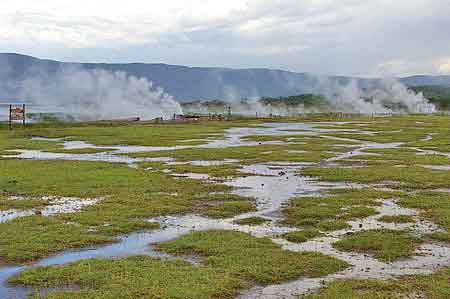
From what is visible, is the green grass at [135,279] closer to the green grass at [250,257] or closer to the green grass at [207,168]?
the green grass at [250,257]

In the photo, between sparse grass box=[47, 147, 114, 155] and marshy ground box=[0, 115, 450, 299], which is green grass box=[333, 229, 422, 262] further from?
sparse grass box=[47, 147, 114, 155]

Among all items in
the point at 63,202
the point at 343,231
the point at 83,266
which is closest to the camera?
the point at 83,266

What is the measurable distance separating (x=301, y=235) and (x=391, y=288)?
16.6 ft

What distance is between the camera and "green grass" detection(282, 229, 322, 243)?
1716 cm

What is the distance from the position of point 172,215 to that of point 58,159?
71.1 ft

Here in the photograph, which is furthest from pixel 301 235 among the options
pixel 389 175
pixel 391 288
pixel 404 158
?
pixel 404 158

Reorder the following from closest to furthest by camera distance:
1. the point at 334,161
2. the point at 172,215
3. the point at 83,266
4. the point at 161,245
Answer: the point at 83,266
the point at 161,245
the point at 172,215
the point at 334,161

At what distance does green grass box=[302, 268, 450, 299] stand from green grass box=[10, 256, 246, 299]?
2.22m

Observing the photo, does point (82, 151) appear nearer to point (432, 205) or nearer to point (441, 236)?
point (432, 205)

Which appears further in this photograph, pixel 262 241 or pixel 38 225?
pixel 38 225

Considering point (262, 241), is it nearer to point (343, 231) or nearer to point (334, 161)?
point (343, 231)

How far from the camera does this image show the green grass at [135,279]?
12.1 metres

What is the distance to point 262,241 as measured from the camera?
1672 cm

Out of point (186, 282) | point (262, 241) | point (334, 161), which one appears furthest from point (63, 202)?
point (334, 161)
